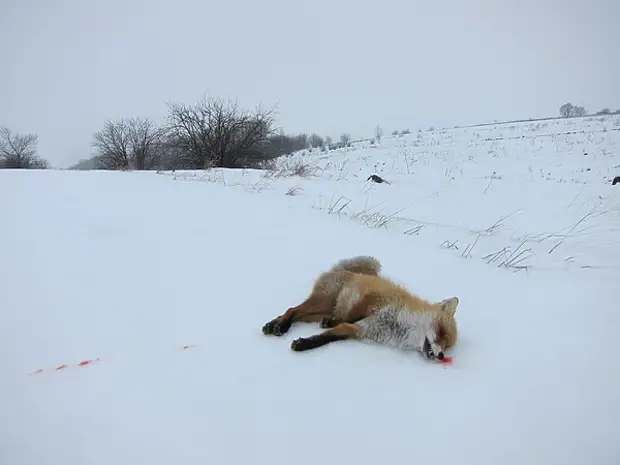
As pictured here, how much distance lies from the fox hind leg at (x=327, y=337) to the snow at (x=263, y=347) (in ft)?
0.20

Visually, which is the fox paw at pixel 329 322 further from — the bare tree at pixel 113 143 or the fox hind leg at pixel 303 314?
the bare tree at pixel 113 143

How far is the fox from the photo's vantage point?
2170mm

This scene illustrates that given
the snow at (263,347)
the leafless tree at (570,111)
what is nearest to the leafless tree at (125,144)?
the snow at (263,347)

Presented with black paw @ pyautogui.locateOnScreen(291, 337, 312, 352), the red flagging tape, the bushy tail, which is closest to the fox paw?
black paw @ pyautogui.locateOnScreen(291, 337, 312, 352)

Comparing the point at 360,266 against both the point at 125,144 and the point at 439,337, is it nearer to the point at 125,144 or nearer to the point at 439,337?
the point at 439,337

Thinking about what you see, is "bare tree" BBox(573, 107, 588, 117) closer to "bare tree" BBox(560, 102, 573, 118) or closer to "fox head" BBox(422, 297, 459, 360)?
"bare tree" BBox(560, 102, 573, 118)

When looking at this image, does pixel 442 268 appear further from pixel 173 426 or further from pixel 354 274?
pixel 173 426

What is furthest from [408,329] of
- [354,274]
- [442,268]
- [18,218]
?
[18,218]

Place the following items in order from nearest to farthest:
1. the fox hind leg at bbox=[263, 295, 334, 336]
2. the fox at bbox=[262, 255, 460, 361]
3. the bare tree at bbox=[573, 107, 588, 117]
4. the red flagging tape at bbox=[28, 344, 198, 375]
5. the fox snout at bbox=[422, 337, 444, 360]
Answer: the red flagging tape at bbox=[28, 344, 198, 375]
the fox snout at bbox=[422, 337, 444, 360]
the fox at bbox=[262, 255, 460, 361]
the fox hind leg at bbox=[263, 295, 334, 336]
the bare tree at bbox=[573, 107, 588, 117]

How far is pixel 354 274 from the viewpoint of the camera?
9.00ft

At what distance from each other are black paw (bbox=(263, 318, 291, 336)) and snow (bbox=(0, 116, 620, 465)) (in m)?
0.05

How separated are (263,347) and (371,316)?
28.9 inches

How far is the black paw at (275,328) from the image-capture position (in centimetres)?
227

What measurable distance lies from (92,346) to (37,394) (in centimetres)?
37
